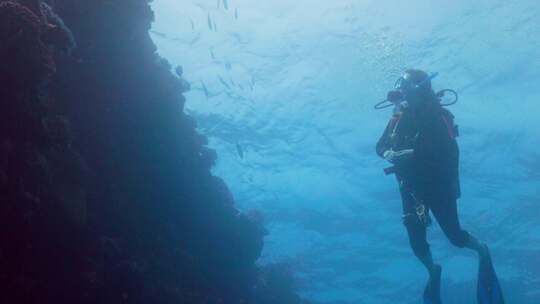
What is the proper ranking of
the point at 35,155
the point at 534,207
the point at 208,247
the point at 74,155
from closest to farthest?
the point at 35,155 < the point at 74,155 < the point at 208,247 < the point at 534,207

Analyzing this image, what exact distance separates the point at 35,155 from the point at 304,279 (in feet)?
110

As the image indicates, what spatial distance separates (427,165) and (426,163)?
0.05m

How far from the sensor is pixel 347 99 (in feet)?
62.0

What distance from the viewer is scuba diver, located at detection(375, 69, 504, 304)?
318 inches

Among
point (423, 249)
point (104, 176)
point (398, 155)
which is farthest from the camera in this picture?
point (104, 176)

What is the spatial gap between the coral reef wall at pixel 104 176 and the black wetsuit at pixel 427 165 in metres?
5.79

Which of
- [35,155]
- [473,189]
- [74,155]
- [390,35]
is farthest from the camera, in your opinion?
[473,189]

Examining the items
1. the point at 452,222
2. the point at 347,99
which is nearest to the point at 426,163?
the point at 452,222

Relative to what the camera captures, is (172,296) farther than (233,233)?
No

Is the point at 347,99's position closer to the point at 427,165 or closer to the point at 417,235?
the point at 427,165

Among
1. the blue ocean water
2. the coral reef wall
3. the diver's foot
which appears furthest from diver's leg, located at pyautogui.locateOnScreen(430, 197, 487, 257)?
the blue ocean water

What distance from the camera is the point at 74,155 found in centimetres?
707

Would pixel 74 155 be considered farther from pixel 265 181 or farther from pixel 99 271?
pixel 265 181

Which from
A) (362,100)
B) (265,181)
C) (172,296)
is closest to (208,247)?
(172,296)
